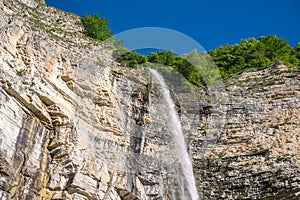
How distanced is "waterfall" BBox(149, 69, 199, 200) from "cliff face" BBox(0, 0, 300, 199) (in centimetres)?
36

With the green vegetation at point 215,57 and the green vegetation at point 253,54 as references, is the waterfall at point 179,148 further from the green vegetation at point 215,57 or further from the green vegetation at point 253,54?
the green vegetation at point 253,54

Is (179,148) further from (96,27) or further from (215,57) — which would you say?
(215,57)

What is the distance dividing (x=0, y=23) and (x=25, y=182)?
5607 millimetres

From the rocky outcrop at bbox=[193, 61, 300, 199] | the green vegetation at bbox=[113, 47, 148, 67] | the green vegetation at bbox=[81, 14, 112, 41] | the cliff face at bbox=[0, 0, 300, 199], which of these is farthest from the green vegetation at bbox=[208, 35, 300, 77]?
the green vegetation at bbox=[81, 14, 112, 41]

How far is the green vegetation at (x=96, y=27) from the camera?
25.6 meters

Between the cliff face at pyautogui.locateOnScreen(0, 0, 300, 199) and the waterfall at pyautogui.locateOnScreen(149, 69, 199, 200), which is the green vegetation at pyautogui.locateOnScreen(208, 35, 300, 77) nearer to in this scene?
the cliff face at pyautogui.locateOnScreen(0, 0, 300, 199)

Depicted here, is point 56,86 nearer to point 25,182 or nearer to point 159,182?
Result: point 25,182

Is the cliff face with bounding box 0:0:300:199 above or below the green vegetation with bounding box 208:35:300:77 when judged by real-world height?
below

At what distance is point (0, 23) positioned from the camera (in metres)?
15.0

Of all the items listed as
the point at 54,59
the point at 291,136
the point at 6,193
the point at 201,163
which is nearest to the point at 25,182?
the point at 6,193

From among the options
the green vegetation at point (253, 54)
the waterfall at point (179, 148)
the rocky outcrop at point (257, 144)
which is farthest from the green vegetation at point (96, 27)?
the rocky outcrop at point (257, 144)

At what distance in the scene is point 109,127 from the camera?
16469 mm

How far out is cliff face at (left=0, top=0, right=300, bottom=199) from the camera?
13148 millimetres

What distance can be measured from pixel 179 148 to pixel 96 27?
432 inches
